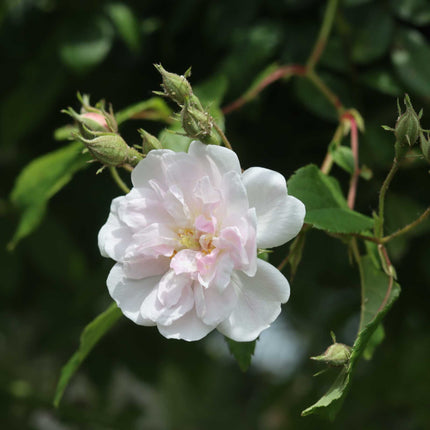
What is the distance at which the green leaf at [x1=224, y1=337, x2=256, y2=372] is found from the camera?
785 millimetres

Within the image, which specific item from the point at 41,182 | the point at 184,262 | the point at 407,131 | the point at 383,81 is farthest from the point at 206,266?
the point at 383,81

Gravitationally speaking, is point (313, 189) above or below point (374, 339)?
above

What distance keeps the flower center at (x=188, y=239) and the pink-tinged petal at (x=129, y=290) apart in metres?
0.05

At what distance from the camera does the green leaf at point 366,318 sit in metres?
0.66

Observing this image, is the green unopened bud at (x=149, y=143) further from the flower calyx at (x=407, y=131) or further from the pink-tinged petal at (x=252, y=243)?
the flower calyx at (x=407, y=131)

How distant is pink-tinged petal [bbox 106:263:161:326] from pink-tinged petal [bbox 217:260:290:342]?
3.6 inches

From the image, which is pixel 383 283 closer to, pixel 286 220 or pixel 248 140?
pixel 286 220

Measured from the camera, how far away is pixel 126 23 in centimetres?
125

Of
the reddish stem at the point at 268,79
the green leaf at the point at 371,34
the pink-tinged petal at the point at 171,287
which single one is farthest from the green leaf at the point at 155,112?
the pink-tinged petal at the point at 171,287

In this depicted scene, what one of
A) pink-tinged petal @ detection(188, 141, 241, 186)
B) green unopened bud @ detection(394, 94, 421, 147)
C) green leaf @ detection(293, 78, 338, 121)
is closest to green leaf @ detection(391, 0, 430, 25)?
green leaf @ detection(293, 78, 338, 121)

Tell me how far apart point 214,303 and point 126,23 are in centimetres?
76

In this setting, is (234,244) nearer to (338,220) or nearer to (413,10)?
(338,220)

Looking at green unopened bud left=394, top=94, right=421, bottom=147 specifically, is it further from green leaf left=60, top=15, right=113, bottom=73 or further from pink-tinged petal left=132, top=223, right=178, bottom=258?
green leaf left=60, top=15, right=113, bottom=73

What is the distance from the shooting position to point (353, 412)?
1.83 metres
